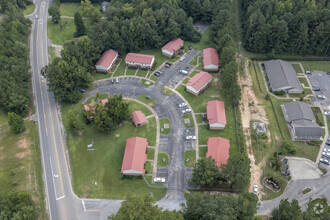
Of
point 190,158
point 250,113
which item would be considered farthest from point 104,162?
point 250,113

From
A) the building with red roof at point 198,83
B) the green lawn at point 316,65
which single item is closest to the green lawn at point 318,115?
the green lawn at point 316,65

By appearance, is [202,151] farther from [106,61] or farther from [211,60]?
[106,61]

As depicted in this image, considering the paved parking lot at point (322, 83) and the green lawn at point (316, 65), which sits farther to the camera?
the green lawn at point (316, 65)

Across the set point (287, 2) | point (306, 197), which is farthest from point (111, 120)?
point (287, 2)

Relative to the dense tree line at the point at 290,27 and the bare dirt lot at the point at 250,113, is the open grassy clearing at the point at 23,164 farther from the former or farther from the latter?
the dense tree line at the point at 290,27

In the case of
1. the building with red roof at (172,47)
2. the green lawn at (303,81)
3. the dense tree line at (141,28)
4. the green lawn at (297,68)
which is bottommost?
the green lawn at (303,81)

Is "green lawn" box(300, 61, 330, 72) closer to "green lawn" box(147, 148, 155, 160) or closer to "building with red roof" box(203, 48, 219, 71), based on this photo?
"building with red roof" box(203, 48, 219, 71)
